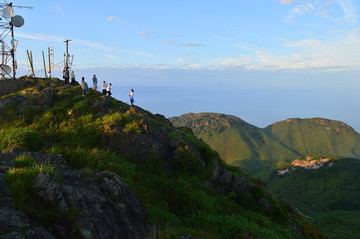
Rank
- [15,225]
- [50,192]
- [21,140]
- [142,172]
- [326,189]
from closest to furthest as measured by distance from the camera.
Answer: [15,225], [50,192], [21,140], [142,172], [326,189]

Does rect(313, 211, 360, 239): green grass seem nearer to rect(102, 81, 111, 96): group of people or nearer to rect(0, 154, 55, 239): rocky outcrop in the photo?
rect(102, 81, 111, 96): group of people

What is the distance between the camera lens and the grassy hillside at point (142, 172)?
7.76 m

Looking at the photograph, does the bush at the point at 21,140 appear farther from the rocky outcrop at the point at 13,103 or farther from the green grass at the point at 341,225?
the green grass at the point at 341,225

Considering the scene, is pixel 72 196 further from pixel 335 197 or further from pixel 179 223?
pixel 335 197

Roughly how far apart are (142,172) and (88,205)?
6.78 metres

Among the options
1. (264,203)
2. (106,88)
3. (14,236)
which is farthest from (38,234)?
(106,88)

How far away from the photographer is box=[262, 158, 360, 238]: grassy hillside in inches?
4774

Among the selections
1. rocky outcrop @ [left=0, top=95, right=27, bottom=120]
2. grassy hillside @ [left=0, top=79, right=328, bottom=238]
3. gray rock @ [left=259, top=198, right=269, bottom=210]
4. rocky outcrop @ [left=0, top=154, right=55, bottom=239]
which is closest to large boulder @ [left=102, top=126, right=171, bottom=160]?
grassy hillside @ [left=0, top=79, right=328, bottom=238]

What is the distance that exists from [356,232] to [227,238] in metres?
124

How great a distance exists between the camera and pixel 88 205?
6.16 metres

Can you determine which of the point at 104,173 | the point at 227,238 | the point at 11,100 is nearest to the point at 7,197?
the point at 104,173

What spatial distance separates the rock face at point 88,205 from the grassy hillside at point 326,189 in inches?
4938

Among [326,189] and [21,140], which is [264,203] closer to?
[21,140]

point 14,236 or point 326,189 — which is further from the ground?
point 14,236
